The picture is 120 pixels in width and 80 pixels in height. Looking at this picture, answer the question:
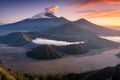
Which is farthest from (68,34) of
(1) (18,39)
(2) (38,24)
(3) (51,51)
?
(3) (51,51)

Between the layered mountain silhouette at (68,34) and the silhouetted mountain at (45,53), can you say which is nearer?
the silhouetted mountain at (45,53)

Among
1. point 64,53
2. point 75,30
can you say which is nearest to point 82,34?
point 75,30

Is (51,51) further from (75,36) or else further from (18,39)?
(75,36)

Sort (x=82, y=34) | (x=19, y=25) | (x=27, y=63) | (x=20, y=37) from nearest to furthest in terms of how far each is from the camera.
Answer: (x=27, y=63) → (x=20, y=37) → (x=82, y=34) → (x=19, y=25)

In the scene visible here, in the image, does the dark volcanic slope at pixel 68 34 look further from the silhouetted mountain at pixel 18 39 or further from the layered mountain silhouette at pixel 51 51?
the layered mountain silhouette at pixel 51 51

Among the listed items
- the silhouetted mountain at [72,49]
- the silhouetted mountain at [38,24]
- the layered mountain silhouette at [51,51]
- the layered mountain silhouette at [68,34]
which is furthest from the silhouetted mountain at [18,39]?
the silhouetted mountain at [38,24]

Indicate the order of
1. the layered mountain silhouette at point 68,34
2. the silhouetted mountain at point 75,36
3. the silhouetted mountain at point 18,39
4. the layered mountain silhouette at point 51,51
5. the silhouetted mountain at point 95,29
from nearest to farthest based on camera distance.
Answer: the layered mountain silhouette at point 51,51 → the silhouetted mountain at point 75,36 → the silhouetted mountain at point 18,39 → the layered mountain silhouette at point 68,34 → the silhouetted mountain at point 95,29

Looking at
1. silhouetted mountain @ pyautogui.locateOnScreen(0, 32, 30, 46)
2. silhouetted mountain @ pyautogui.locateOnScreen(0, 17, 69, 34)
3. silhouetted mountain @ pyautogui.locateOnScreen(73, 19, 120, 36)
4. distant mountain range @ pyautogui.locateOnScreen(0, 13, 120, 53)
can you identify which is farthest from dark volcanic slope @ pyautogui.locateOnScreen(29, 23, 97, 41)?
silhouetted mountain @ pyautogui.locateOnScreen(0, 17, 69, 34)

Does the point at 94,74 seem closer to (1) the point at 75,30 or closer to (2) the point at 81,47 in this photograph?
(2) the point at 81,47
